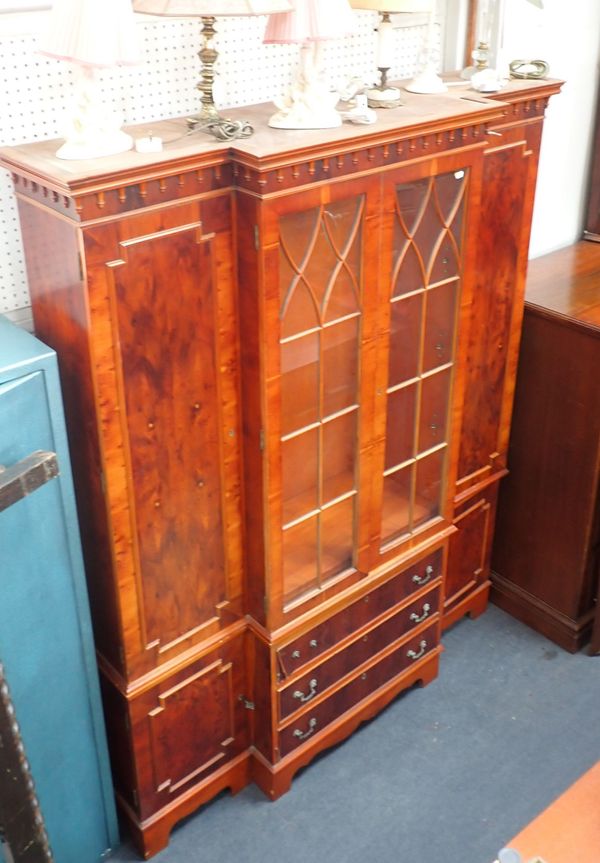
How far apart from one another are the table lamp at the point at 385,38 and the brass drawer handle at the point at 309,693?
159 cm

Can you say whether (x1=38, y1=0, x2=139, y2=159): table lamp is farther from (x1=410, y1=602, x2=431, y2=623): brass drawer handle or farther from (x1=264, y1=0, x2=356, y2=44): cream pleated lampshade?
(x1=410, y1=602, x2=431, y2=623): brass drawer handle

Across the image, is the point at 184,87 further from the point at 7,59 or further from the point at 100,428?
the point at 100,428

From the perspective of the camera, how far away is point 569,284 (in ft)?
10.1

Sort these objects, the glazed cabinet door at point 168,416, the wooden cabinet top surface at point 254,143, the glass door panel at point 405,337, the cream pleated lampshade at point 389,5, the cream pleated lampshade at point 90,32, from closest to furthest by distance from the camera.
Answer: the cream pleated lampshade at point 90,32 < the wooden cabinet top surface at point 254,143 < the glazed cabinet door at point 168,416 < the cream pleated lampshade at point 389,5 < the glass door panel at point 405,337

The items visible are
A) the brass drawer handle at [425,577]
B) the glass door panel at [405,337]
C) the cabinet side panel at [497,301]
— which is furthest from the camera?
the brass drawer handle at [425,577]

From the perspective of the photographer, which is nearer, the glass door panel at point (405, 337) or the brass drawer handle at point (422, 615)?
the glass door panel at point (405, 337)

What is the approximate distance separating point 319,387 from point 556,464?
1154 mm

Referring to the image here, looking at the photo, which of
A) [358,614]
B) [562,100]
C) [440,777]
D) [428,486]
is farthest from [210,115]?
[440,777]

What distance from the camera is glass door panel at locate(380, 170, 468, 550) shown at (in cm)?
230

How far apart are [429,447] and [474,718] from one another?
3.10 ft

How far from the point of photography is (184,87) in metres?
2.22

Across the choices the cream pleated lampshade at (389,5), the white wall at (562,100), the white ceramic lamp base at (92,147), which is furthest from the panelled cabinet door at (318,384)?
the white wall at (562,100)

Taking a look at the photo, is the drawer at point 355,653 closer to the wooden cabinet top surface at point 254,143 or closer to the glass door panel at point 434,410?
the glass door panel at point 434,410

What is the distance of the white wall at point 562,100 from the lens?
2.97 metres
